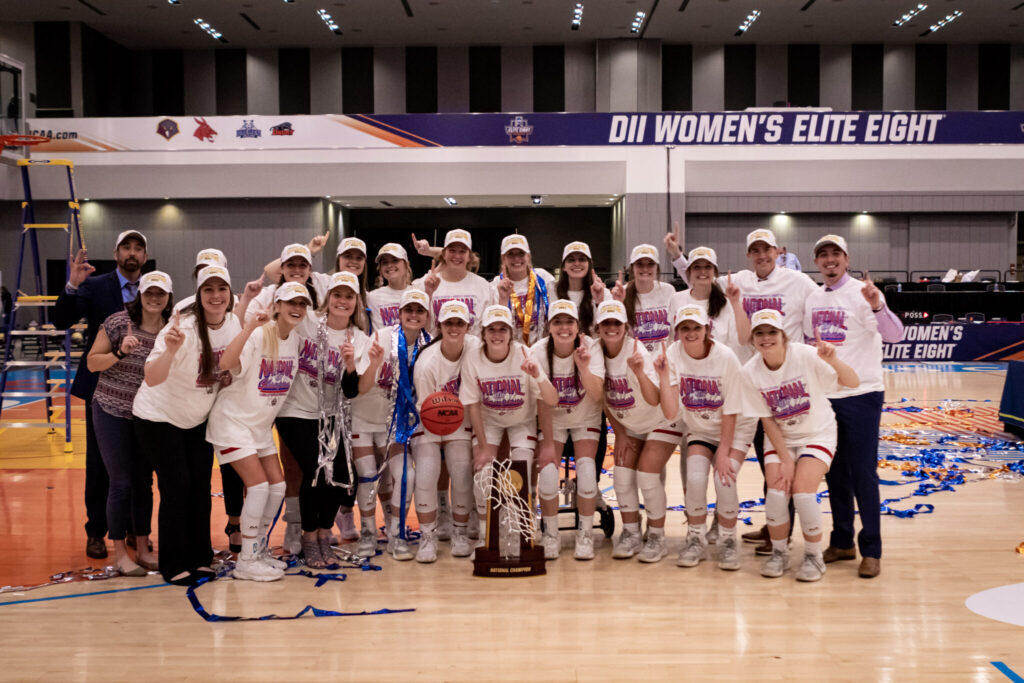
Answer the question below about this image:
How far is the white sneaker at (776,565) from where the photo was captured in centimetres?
468

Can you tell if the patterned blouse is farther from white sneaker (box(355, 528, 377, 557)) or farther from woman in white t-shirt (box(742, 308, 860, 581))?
woman in white t-shirt (box(742, 308, 860, 581))

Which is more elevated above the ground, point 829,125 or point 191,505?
point 829,125

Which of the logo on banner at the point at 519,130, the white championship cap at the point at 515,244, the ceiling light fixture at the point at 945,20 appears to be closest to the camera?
the white championship cap at the point at 515,244

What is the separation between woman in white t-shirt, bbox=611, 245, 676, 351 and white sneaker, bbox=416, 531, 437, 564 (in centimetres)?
185

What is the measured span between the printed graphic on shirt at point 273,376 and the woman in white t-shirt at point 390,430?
474mm

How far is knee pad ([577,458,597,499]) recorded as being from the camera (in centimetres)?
511

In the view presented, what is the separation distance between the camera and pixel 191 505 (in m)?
4.76

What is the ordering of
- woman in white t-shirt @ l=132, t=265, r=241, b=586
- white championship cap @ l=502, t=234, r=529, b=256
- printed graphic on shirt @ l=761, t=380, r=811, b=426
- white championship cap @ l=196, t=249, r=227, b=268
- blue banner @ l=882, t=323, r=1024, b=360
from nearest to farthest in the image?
woman in white t-shirt @ l=132, t=265, r=241, b=586 < printed graphic on shirt @ l=761, t=380, r=811, b=426 < white championship cap @ l=196, t=249, r=227, b=268 < white championship cap @ l=502, t=234, r=529, b=256 < blue banner @ l=882, t=323, r=1024, b=360

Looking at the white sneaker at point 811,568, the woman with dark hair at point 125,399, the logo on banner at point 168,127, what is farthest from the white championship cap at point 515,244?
the logo on banner at point 168,127

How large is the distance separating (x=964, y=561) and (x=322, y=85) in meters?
23.6

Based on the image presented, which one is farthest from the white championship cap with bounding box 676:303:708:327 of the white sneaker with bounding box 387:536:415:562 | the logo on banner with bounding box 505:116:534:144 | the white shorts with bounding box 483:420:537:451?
the logo on banner with bounding box 505:116:534:144

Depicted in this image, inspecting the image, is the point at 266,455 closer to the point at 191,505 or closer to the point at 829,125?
the point at 191,505

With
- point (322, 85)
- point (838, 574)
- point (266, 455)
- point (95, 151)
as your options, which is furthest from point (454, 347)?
point (322, 85)

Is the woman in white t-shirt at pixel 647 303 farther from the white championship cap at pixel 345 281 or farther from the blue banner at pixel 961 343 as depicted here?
the blue banner at pixel 961 343
